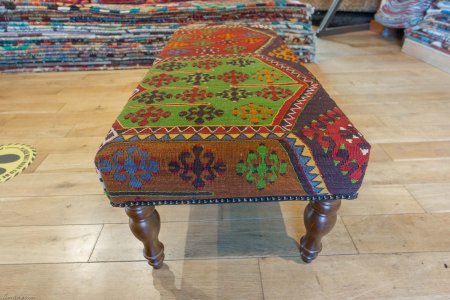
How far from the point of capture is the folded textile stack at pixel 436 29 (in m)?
1.90

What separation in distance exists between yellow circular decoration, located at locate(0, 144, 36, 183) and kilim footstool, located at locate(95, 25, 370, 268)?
695mm

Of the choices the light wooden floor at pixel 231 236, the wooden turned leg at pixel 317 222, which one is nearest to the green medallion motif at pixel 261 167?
the wooden turned leg at pixel 317 222

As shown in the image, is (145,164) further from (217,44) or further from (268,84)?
(217,44)

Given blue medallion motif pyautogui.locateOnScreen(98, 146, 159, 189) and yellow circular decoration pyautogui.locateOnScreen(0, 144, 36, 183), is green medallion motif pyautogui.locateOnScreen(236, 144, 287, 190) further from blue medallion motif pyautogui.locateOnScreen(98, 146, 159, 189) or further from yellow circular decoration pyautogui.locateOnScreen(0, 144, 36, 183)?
yellow circular decoration pyautogui.locateOnScreen(0, 144, 36, 183)

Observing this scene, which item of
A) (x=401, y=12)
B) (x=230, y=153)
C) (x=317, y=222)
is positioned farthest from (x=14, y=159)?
(x=401, y=12)

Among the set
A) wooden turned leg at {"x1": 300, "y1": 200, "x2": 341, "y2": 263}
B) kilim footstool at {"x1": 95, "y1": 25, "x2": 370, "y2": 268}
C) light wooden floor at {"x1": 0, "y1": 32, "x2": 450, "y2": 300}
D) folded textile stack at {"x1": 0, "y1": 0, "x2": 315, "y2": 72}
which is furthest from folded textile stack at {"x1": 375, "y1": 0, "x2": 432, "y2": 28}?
wooden turned leg at {"x1": 300, "y1": 200, "x2": 341, "y2": 263}

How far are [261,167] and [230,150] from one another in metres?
0.07

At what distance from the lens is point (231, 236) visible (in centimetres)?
86

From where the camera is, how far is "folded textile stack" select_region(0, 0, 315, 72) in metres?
1.96

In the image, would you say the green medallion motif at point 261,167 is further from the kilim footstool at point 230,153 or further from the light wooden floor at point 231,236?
the light wooden floor at point 231,236

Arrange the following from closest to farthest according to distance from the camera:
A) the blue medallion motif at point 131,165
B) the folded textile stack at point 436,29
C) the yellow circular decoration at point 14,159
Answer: the blue medallion motif at point 131,165, the yellow circular decoration at point 14,159, the folded textile stack at point 436,29

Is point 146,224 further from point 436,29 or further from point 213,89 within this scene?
point 436,29

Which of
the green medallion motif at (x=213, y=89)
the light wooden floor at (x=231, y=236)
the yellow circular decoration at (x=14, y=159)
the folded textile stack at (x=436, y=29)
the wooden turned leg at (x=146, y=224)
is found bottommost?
the light wooden floor at (x=231, y=236)

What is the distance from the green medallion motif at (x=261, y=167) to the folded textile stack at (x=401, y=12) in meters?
2.27
